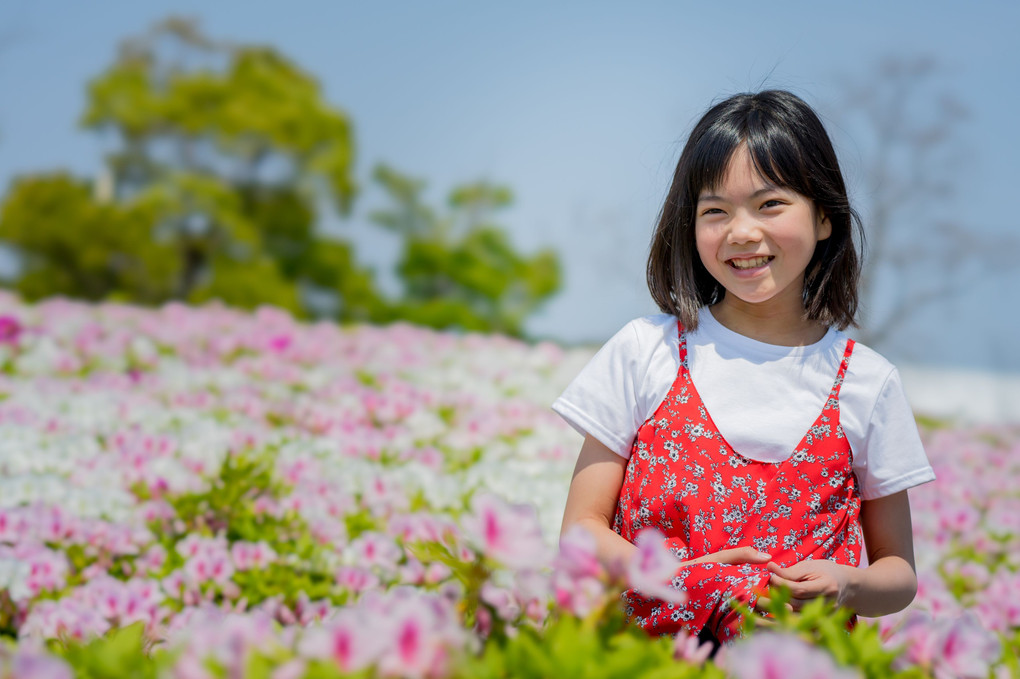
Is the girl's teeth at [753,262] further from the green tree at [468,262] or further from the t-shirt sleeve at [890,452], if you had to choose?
the green tree at [468,262]

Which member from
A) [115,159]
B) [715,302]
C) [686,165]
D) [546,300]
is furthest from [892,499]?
[115,159]

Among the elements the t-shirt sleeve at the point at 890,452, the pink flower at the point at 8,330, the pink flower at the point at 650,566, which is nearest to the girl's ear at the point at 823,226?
the t-shirt sleeve at the point at 890,452

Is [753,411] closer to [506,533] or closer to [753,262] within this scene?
[753,262]

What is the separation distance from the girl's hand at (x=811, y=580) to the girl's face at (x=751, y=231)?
50 cm

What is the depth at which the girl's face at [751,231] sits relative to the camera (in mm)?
1644

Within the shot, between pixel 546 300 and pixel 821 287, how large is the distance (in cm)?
1503

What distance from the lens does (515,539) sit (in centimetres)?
89

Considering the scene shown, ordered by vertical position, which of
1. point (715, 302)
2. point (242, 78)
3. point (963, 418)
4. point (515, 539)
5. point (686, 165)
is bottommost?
point (963, 418)

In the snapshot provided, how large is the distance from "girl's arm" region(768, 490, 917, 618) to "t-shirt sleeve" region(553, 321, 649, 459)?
37 centimetres

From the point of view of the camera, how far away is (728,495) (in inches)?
63.0

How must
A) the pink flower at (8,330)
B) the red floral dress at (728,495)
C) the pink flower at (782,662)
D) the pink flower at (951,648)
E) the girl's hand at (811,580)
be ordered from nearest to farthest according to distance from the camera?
1. the pink flower at (782,662)
2. the pink flower at (951,648)
3. the girl's hand at (811,580)
4. the red floral dress at (728,495)
5. the pink flower at (8,330)

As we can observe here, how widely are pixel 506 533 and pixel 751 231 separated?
37.4 inches

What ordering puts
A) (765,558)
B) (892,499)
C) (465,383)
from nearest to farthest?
(765,558) < (892,499) < (465,383)

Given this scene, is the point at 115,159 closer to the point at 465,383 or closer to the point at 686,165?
the point at 465,383
